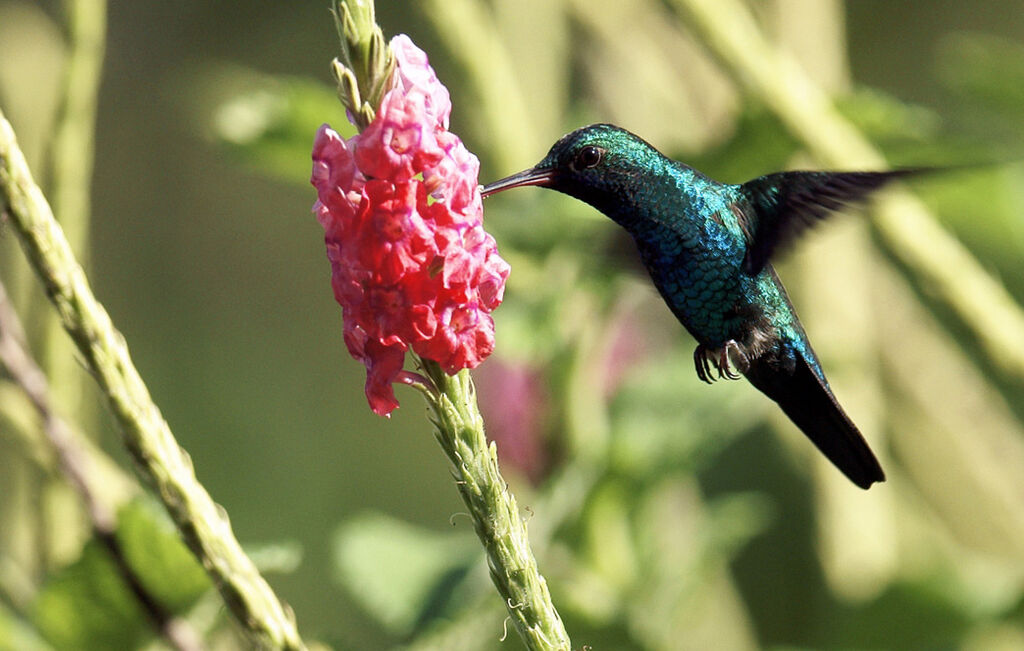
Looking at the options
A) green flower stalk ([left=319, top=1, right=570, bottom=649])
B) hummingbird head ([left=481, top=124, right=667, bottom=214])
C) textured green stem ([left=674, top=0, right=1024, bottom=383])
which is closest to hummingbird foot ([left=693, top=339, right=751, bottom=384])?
hummingbird head ([left=481, top=124, right=667, bottom=214])

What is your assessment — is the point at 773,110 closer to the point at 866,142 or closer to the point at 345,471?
the point at 866,142

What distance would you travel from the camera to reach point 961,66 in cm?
216

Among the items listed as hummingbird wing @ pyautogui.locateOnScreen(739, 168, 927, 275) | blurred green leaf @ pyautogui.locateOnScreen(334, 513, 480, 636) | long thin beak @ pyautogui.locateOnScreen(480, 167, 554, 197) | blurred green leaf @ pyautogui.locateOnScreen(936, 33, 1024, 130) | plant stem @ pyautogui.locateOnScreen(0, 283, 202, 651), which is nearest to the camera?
plant stem @ pyautogui.locateOnScreen(0, 283, 202, 651)

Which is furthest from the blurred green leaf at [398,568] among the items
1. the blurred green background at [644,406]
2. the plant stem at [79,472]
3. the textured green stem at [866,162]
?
the textured green stem at [866,162]

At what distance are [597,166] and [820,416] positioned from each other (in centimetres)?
39

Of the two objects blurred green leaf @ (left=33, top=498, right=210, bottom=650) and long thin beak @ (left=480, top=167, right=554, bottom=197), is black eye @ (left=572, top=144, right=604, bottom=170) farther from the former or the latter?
blurred green leaf @ (left=33, top=498, right=210, bottom=650)

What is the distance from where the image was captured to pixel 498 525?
0.90m

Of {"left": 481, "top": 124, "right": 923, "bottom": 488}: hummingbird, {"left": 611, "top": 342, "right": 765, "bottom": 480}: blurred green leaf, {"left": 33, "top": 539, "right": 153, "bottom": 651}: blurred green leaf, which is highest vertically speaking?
{"left": 481, "top": 124, "right": 923, "bottom": 488}: hummingbird

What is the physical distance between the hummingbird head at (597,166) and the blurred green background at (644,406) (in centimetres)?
19

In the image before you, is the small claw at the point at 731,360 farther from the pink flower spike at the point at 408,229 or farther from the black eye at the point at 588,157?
the pink flower spike at the point at 408,229

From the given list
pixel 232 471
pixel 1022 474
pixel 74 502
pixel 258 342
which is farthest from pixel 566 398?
pixel 258 342

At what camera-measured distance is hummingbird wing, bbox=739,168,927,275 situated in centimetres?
146

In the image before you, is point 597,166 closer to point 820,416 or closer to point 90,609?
point 820,416

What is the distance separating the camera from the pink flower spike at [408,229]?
3.04 feet
